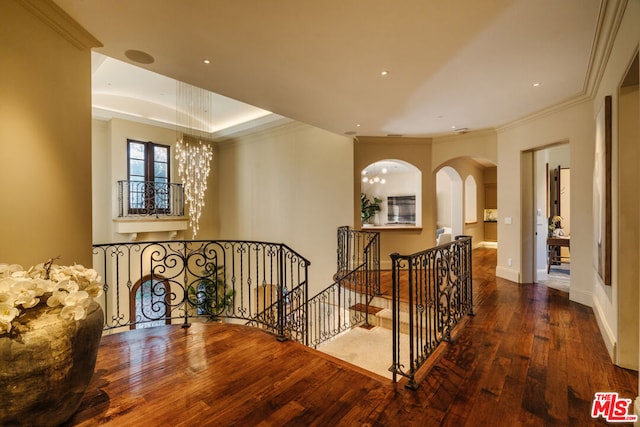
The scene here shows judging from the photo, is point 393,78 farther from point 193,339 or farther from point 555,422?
point 193,339

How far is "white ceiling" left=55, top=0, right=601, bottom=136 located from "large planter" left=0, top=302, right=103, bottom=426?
2407mm

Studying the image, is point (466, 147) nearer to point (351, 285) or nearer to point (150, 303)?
point (351, 285)

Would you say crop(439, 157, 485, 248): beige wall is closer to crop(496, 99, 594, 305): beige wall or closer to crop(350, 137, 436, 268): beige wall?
crop(350, 137, 436, 268): beige wall

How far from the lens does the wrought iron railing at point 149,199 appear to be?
730 centimetres

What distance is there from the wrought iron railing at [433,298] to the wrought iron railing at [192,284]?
1.18 metres

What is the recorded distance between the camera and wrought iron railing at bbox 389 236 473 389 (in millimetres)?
2398

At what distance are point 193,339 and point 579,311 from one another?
5043 mm

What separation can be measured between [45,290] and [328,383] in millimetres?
2043

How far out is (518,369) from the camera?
2.54 m

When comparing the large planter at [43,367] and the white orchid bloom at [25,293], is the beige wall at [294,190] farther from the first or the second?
the white orchid bloom at [25,293]

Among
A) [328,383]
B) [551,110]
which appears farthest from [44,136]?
[551,110]

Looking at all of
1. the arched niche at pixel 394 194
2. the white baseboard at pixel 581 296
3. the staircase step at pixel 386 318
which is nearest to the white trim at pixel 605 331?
the white baseboard at pixel 581 296

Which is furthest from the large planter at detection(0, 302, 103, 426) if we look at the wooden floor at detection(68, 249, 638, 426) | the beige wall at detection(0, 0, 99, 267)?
the beige wall at detection(0, 0, 99, 267)

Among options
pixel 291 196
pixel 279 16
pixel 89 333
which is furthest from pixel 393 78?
pixel 291 196
